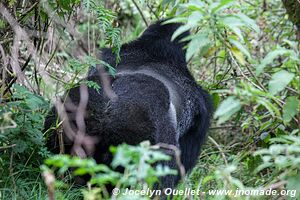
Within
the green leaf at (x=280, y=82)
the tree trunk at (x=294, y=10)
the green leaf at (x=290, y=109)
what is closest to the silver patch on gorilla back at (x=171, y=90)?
the tree trunk at (x=294, y=10)

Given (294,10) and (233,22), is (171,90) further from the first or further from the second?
(233,22)

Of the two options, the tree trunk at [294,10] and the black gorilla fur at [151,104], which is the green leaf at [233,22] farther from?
the tree trunk at [294,10]

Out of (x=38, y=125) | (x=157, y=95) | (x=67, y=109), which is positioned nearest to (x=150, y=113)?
(x=157, y=95)

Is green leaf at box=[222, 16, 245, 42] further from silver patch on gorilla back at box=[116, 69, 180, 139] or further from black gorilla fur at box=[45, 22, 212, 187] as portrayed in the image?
silver patch on gorilla back at box=[116, 69, 180, 139]

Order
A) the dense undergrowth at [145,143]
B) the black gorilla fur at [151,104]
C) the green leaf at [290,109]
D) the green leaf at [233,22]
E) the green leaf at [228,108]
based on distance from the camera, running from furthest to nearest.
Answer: the black gorilla fur at [151,104]
the green leaf at [290,109]
the green leaf at [233,22]
the green leaf at [228,108]
the dense undergrowth at [145,143]

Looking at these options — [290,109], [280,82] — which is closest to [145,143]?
[280,82]

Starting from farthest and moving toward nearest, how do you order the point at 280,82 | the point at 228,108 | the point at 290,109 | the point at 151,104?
the point at 151,104 → the point at 290,109 → the point at 280,82 → the point at 228,108

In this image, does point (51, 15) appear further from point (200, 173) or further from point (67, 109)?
point (200, 173)

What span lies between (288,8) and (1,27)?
6.40 feet

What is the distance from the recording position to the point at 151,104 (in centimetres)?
331

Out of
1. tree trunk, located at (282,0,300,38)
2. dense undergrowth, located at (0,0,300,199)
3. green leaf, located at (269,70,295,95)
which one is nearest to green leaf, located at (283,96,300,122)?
dense undergrowth, located at (0,0,300,199)

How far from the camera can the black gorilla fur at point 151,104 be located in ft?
10.6

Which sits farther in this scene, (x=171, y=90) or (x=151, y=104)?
(x=171, y=90)

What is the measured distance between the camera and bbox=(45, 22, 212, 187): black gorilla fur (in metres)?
3.22
